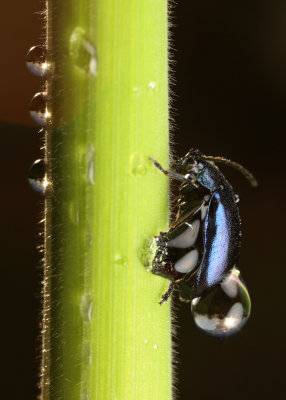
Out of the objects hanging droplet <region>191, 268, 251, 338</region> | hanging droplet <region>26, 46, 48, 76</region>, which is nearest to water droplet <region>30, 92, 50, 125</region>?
hanging droplet <region>26, 46, 48, 76</region>

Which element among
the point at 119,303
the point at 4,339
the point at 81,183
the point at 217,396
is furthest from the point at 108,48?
the point at 217,396

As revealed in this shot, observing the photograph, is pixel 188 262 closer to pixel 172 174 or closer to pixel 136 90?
pixel 172 174

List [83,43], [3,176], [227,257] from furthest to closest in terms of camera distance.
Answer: [3,176] < [227,257] < [83,43]

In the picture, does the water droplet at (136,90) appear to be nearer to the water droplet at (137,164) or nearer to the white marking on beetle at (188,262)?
the water droplet at (137,164)

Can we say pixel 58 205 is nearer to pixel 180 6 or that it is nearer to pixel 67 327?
pixel 67 327

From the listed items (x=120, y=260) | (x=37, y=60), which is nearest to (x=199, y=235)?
(x=120, y=260)

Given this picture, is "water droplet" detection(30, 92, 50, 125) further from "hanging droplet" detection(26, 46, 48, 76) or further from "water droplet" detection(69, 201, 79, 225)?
"water droplet" detection(69, 201, 79, 225)
